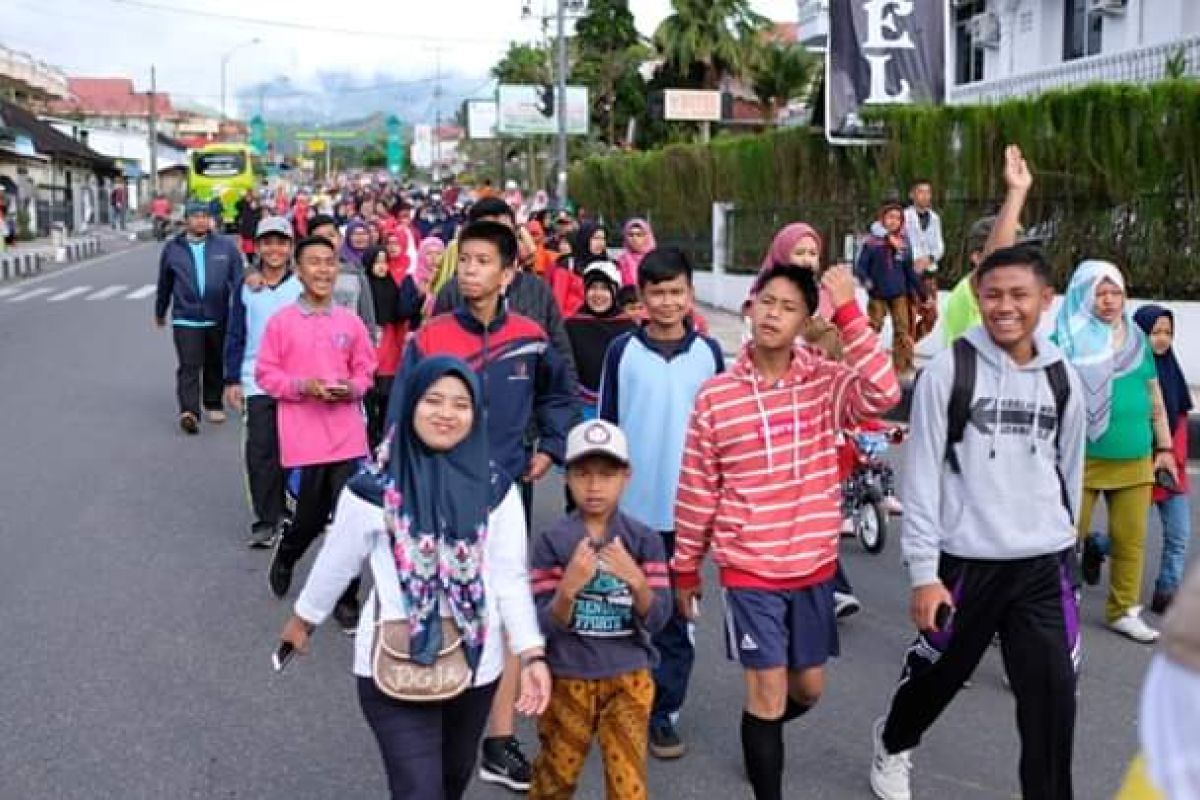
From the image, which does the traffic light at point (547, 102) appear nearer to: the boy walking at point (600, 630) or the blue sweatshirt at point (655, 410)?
the blue sweatshirt at point (655, 410)

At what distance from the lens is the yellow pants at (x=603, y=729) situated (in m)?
3.93

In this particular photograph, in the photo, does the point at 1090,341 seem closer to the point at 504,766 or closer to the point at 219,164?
the point at 504,766

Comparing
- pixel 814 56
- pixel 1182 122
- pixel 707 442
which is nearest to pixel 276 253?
pixel 707 442

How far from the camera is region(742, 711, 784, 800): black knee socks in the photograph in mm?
4031

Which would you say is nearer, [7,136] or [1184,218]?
[1184,218]

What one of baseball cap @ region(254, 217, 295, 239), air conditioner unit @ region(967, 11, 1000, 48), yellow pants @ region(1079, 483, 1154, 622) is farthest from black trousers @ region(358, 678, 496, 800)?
air conditioner unit @ region(967, 11, 1000, 48)

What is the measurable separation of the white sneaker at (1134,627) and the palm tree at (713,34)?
157 feet

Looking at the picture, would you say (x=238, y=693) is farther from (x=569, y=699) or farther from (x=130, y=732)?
(x=569, y=699)

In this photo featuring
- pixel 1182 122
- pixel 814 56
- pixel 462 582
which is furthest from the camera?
pixel 814 56

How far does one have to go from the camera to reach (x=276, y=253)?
8336 mm

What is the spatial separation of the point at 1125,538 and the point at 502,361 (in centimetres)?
310

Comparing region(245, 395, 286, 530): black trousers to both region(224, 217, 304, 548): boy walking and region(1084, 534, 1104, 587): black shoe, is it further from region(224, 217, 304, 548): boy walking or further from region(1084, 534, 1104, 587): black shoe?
region(1084, 534, 1104, 587): black shoe

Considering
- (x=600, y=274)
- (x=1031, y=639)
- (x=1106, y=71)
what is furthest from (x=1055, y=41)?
(x=1031, y=639)

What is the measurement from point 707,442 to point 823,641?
0.67 m
